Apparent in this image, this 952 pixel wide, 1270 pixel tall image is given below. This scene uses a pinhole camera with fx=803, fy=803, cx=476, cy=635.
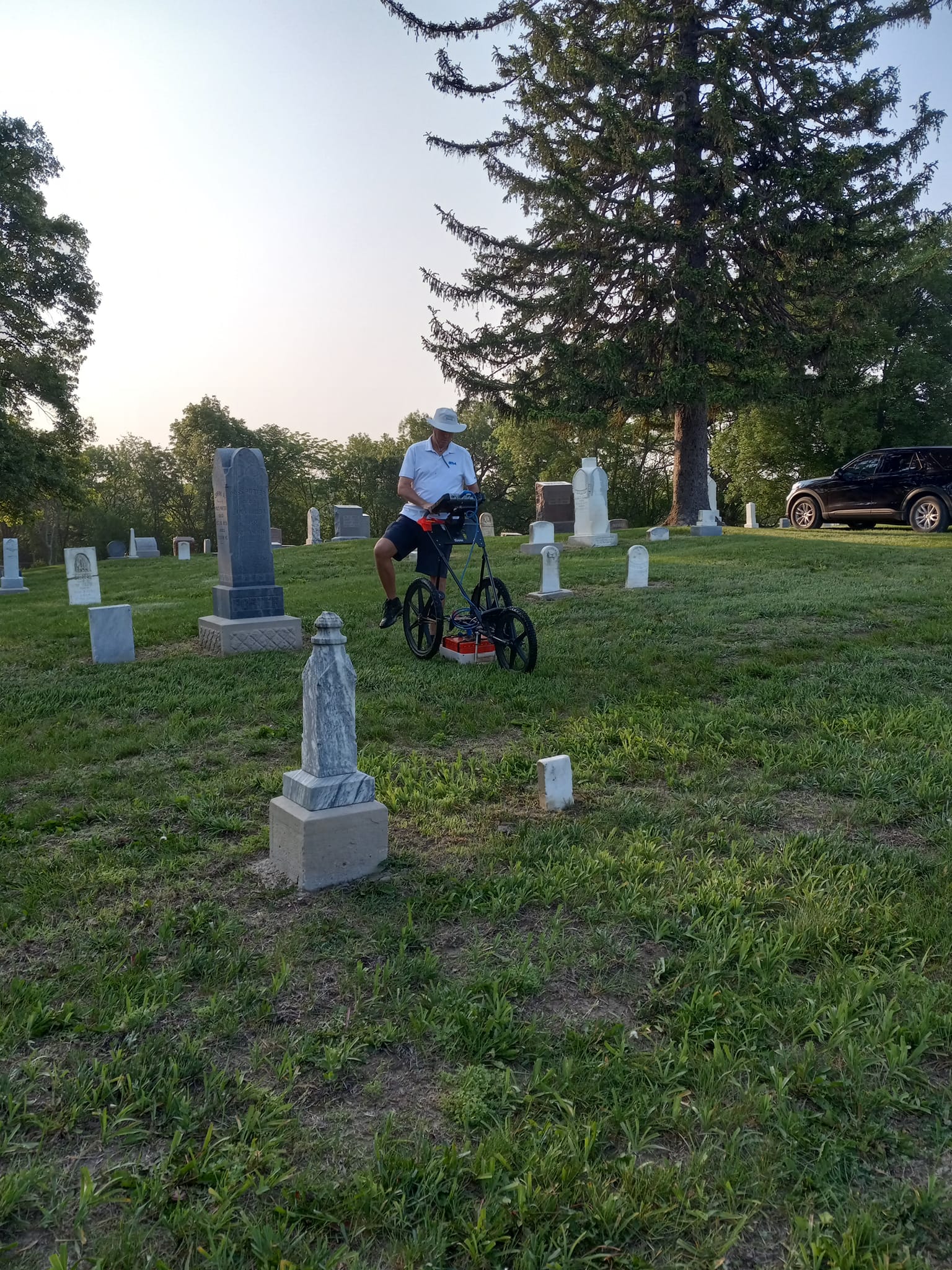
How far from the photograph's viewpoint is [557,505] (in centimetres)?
2309

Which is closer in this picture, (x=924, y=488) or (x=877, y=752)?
(x=877, y=752)

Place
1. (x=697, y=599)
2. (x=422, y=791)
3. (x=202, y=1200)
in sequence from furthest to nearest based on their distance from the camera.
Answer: (x=697, y=599)
(x=422, y=791)
(x=202, y=1200)

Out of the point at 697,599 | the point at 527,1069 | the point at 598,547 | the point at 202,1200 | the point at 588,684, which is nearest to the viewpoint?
the point at 202,1200

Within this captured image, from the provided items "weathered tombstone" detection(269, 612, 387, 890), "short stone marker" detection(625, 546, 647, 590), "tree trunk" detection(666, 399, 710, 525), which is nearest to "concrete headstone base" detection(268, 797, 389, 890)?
"weathered tombstone" detection(269, 612, 387, 890)

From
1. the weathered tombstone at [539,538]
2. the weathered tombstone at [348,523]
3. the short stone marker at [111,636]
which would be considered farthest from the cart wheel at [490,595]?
the weathered tombstone at [348,523]

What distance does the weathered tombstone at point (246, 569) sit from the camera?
25.2 feet

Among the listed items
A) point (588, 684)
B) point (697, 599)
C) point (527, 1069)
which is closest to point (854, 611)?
point (697, 599)

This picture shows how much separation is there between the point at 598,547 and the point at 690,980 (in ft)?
42.4

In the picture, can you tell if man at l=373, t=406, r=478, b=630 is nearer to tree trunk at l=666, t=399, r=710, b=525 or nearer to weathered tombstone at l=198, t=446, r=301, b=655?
weathered tombstone at l=198, t=446, r=301, b=655

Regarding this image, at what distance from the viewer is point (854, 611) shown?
8117 millimetres

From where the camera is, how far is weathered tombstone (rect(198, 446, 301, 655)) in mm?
7668

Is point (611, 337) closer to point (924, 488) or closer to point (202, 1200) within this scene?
point (924, 488)

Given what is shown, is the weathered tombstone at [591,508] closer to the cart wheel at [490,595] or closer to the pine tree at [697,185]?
the pine tree at [697,185]

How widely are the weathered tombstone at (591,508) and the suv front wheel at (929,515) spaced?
5832 mm
